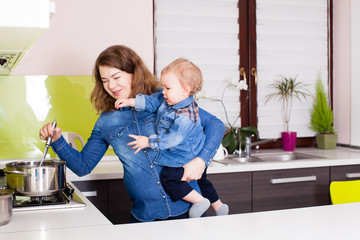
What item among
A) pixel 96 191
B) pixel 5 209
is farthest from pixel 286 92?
pixel 5 209

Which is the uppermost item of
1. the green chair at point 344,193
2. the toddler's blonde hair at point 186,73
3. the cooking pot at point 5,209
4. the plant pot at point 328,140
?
the toddler's blonde hair at point 186,73

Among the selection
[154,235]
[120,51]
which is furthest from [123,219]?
[154,235]

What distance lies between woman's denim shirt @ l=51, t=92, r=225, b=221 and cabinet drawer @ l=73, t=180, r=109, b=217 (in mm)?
510

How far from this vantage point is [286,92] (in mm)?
3570

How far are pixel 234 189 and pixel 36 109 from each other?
1379 mm

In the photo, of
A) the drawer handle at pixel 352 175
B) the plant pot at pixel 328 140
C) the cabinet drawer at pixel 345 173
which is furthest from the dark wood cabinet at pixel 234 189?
the plant pot at pixel 328 140

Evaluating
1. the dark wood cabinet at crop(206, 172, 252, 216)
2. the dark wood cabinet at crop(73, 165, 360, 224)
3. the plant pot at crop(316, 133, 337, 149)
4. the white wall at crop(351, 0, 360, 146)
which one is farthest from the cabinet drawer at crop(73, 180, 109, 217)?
the white wall at crop(351, 0, 360, 146)

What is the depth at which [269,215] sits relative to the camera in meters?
1.51

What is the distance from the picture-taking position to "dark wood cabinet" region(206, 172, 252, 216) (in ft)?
8.86

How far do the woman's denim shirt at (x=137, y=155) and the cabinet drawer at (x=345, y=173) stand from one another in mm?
1355

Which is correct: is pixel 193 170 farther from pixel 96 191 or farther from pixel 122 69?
pixel 96 191

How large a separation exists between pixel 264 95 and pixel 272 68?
0.77ft

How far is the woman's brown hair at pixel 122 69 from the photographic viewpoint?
185 cm

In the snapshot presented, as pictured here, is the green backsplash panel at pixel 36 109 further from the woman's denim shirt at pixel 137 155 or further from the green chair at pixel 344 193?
the green chair at pixel 344 193
